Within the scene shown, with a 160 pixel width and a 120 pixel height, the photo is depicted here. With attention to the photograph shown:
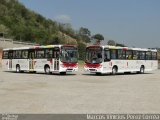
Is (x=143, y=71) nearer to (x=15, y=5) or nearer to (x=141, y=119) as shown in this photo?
(x=141, y=119)

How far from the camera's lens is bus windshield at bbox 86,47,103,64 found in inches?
1380

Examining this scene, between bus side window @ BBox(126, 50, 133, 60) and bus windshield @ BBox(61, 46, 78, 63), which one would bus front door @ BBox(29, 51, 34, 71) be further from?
bus side window @ BBox(126, 50, 133, 60)

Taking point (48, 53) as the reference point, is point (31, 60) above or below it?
below

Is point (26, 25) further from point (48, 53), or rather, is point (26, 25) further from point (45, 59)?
point (48, 53)

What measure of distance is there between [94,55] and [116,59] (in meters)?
2.37

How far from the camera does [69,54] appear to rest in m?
35.0

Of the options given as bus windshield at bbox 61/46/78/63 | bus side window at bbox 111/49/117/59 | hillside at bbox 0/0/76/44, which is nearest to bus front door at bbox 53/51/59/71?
bus windshield at bbox 61/46/78/63

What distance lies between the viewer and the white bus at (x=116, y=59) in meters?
35.0

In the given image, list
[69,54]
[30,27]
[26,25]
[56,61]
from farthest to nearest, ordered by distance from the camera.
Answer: [26,25] → [30,27] → [69,54] → [56,61]

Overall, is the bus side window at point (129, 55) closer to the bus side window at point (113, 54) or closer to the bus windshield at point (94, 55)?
the bus side window at point (113, 54)

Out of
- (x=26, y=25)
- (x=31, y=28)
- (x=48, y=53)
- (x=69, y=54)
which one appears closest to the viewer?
(x=69, y=54)

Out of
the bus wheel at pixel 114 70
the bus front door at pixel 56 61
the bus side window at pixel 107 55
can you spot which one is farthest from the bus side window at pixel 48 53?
the bus wheel at pixel 114 70

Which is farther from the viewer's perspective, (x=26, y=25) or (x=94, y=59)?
(x=26, y=25)

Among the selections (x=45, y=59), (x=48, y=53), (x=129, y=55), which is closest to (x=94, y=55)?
(x=48, y=53)
